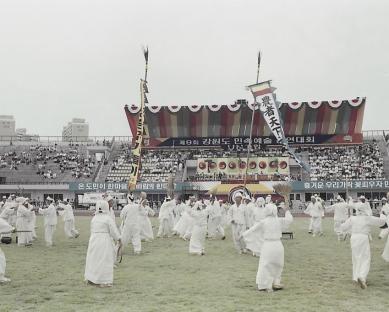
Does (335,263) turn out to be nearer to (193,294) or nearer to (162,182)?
(193,294)

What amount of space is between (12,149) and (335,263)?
54207 mm

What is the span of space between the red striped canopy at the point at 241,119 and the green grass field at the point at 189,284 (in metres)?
38.8

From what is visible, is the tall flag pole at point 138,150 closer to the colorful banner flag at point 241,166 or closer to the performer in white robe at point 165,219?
the performer in white robe at point 165,219

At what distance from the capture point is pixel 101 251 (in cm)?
1143

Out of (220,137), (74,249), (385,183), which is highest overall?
(220,137)

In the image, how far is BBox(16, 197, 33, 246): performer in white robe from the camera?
19.9 m

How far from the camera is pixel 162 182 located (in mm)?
51875

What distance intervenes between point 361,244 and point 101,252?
18.1 ft

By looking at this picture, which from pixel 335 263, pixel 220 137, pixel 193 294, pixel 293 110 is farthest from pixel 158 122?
pixel 193 294

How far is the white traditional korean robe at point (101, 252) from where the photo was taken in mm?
11234

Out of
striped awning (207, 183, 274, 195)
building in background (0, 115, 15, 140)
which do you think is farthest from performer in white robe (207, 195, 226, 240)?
building in background (0, 115, 15, 140)

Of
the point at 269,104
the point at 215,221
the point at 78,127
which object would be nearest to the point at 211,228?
the point at 215,221

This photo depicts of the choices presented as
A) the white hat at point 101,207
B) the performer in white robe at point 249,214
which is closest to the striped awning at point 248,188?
the performer in white robe at point 249,214

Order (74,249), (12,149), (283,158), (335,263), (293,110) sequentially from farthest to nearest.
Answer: (12,149), (293,110), (283,158), (74,249), (335,263)
